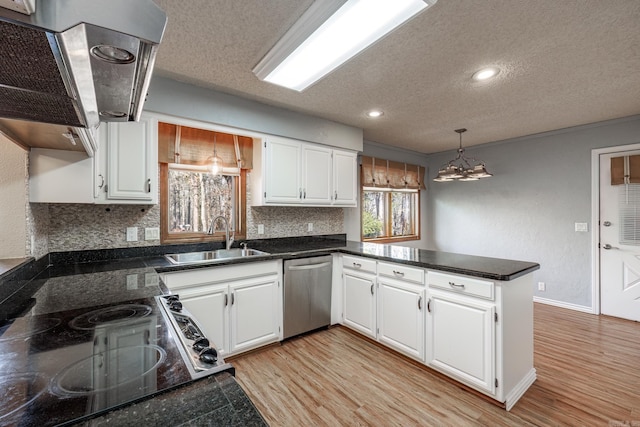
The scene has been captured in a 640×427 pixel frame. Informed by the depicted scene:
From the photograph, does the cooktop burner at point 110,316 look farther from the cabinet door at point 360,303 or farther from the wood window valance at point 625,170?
the wood window valance at point 625,170

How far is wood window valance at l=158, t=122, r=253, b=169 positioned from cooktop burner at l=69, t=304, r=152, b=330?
5.71 feet

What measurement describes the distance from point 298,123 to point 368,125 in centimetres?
99

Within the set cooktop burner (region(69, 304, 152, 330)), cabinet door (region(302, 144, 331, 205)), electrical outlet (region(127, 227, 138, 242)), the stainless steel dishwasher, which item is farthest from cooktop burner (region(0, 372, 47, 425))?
cabinet door (region(302, 144, 331, 205))

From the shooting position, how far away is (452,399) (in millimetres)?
1956

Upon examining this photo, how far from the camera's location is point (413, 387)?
2.09 m

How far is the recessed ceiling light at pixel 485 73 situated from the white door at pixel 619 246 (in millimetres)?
2509

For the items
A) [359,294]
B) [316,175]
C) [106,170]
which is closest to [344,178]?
[316,175]

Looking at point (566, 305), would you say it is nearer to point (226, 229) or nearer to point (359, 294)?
point (359, 294)

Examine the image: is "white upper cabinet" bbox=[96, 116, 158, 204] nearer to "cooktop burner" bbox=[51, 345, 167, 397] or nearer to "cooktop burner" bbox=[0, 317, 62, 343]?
"cooktop burner" bbox=[0, 317, 62, 343]

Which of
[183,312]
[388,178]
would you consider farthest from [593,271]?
[183,312]

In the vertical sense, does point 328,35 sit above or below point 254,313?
above

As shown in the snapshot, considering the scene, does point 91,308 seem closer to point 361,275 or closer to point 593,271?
point 361,275

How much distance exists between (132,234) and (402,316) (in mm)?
2461

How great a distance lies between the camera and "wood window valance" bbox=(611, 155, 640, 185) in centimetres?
328
